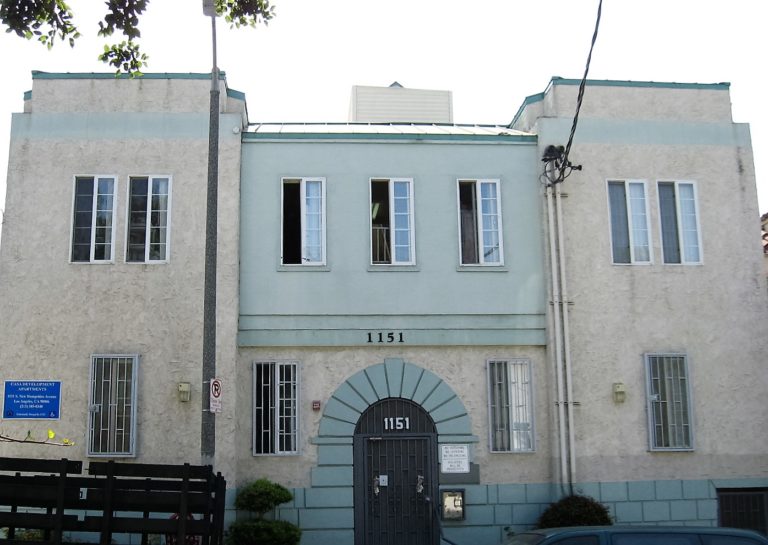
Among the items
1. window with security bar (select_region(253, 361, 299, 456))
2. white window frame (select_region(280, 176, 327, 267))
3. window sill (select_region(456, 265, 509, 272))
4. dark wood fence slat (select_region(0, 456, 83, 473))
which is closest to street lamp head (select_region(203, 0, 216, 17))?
white window frame (select_region(280, 176, 327, 267))

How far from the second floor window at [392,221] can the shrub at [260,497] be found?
14.8 feet

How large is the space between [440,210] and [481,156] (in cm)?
138

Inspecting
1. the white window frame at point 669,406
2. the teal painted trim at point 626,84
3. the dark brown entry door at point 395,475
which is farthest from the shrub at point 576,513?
the teal painted trim at point 626,84

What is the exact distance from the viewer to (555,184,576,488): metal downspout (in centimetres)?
1655

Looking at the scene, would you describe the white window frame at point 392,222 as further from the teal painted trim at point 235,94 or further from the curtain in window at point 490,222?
the teal painted trim at point 235,94

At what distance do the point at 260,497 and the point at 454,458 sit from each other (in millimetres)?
3568

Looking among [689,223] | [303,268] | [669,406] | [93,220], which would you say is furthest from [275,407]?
[689,223]

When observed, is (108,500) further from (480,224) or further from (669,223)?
(669,223)

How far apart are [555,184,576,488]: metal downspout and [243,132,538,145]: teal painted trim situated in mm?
1330

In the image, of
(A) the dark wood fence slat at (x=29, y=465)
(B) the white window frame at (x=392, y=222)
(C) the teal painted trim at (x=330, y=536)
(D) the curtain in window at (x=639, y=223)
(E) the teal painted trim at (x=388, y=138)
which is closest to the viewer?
(A) the dark wood fence slat at (x=29, y=465)

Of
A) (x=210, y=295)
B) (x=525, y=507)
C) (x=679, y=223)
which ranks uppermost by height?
(x=679, y=223)

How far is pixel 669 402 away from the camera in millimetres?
17172

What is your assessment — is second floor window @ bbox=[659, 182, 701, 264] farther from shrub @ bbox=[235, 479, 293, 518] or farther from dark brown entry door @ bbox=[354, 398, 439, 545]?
shrub @ bbox=[235, 479, 293, 518]

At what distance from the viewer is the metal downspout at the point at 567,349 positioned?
651 inches
